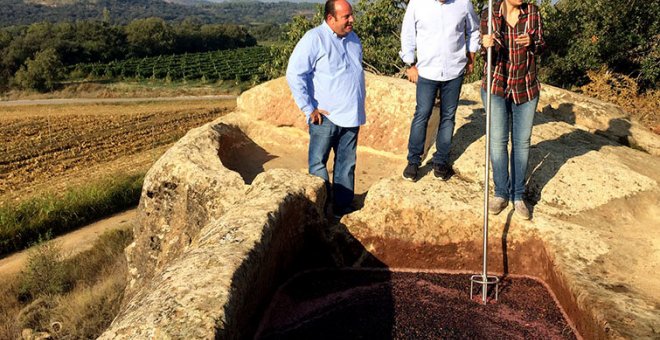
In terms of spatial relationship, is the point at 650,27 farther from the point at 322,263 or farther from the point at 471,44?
the point at 322,263

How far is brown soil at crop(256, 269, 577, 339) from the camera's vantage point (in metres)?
4.41

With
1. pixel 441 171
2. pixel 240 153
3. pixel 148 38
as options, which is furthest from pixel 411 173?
pixel 148 38

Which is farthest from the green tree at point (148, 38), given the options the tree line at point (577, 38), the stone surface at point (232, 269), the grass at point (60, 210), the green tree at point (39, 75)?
the stone surface at point (232, 269)

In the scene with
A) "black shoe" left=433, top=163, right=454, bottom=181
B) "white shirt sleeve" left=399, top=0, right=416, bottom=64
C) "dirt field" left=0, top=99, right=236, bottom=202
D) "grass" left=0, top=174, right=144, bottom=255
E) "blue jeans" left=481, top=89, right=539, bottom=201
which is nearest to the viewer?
"blue jeans" left=481, top=89, right=539, bottom=201

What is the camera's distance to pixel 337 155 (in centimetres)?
623

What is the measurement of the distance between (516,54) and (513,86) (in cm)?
29

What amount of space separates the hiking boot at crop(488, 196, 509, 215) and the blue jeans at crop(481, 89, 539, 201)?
0.17 ft

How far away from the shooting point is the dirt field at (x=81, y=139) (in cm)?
2573

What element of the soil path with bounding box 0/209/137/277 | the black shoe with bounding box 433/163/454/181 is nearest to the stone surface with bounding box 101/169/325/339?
the black shoe with bounding box 433/163/454/181

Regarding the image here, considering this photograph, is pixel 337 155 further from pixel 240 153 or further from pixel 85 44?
pixel 85 44

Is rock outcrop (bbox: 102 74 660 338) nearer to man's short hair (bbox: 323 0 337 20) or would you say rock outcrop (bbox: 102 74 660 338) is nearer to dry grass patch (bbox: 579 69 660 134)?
man's short hair (bbox: 323 0 337 20)

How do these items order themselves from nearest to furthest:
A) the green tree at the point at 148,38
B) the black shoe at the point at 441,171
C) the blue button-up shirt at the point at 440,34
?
the blue button-up shirt at the point at 440,34, the black shoe at the point at 441,171, the green tree at the point at 148,38

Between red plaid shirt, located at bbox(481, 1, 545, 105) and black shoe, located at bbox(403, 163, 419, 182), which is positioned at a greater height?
red plaid shirt, located at bbox(481, 1, 545, 105)

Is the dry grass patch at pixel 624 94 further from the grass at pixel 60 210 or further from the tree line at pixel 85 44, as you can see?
the tree line at pixel 85 44
